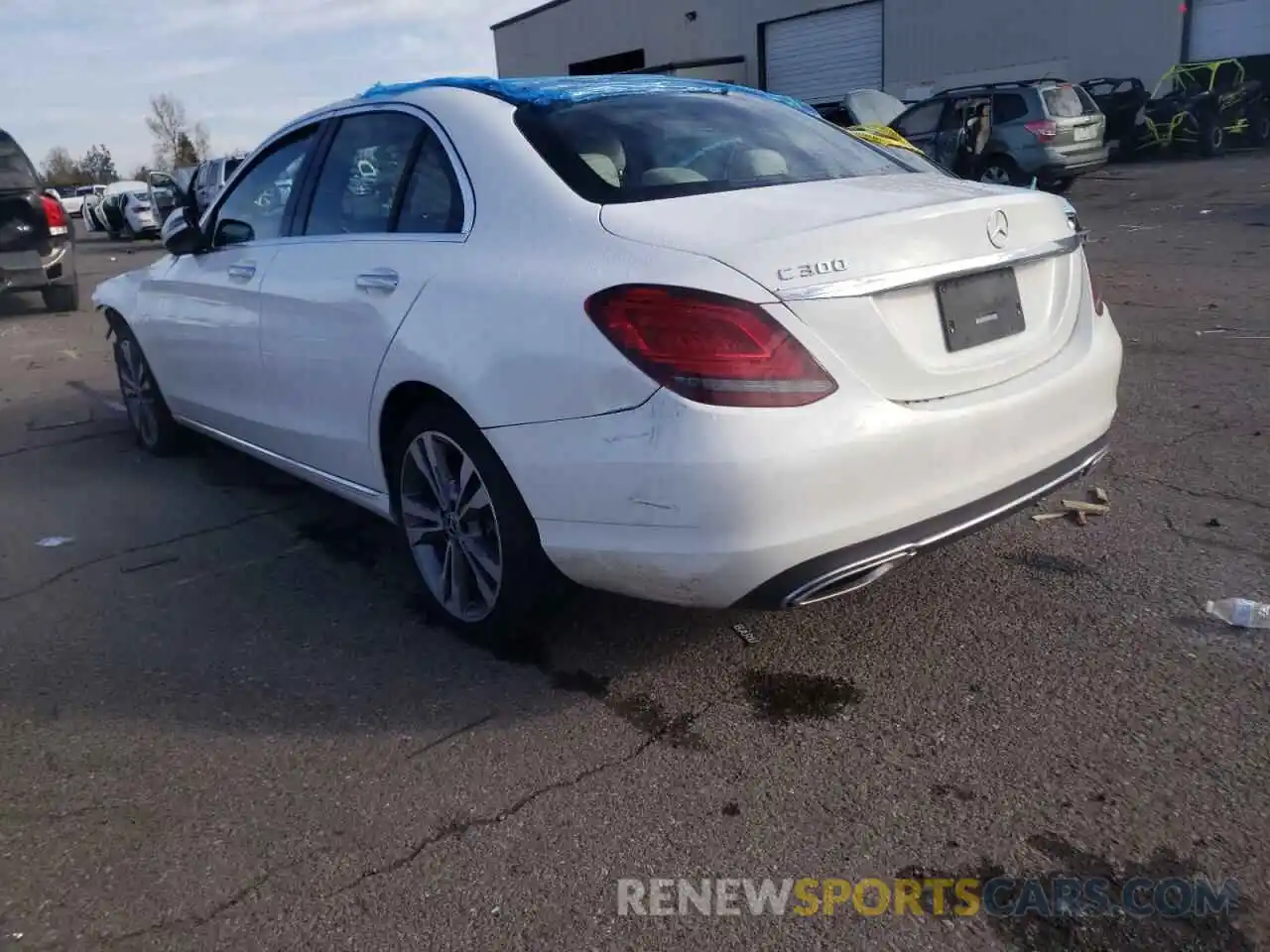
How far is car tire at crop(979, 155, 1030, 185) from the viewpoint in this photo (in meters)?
16.7

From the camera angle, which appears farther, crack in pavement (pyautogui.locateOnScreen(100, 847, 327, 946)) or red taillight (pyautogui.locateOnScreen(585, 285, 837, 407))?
red taillight (pyautogui.locateOnScreen(585, 285, 837, 407))

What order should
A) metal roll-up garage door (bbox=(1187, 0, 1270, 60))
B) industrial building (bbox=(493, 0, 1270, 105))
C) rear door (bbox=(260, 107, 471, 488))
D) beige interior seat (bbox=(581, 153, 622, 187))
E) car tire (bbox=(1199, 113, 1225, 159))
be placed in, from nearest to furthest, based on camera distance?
beige interior seat (bbox=(581, 153, 622, 187)) < rear door (bbox=(260, 107, 471, 488)) < car tire (bbox=(1199, 113, 1225, 159)) < metal roll-up garage door (bbox=(1187, 0, 1270, 60)) < industrial building (bbox=(493, 0, 1270, 105))

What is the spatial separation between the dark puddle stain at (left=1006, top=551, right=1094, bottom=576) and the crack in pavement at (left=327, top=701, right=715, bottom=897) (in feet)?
4.84

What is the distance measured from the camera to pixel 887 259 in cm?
274

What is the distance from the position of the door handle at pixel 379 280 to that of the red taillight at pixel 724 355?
114 centimetres

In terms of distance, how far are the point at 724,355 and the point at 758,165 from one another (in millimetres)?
1002

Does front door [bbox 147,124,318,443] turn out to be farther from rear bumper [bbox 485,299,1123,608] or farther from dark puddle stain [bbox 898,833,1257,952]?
dark puddle stain [bbox 898,833,1257,952]

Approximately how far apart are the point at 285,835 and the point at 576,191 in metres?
1.79

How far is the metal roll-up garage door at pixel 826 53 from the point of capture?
31562 mm

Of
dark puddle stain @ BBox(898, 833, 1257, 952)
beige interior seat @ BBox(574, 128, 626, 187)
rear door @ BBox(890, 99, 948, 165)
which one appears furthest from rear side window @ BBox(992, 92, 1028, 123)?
dark puddle stain @ BBox(898, 833, 1257, 952)

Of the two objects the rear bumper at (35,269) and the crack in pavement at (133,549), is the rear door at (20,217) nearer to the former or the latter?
the rear bumper at (35,269)

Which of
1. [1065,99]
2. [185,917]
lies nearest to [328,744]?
[185,917]

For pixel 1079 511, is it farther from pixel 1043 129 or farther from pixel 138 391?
pixel 1043 129

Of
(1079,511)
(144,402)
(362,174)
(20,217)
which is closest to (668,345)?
(362,174)
